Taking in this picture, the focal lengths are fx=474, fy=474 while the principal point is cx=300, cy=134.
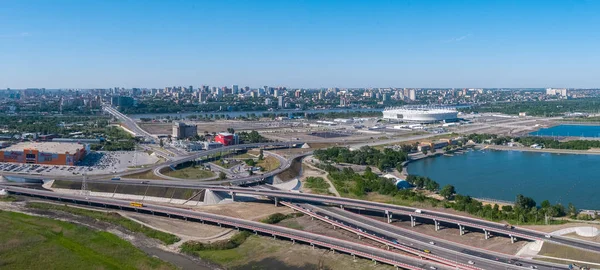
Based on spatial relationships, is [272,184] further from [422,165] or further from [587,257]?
[587,257]

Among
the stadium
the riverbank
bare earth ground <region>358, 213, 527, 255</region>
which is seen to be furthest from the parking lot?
the stadium

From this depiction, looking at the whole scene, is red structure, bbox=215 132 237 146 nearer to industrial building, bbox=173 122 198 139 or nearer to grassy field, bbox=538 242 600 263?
industrial building, bbox=173 122 198 139

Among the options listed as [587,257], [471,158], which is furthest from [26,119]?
[587,257]

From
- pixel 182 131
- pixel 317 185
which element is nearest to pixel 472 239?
pixel 317 185

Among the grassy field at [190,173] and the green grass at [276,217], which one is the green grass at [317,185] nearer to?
the green grass at [276,217]

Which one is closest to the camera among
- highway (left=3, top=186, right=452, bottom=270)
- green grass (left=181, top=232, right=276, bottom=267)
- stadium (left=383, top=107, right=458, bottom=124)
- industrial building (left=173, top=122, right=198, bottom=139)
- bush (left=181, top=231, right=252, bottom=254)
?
highway (left=3, top=186, right=452, bottom=270)
